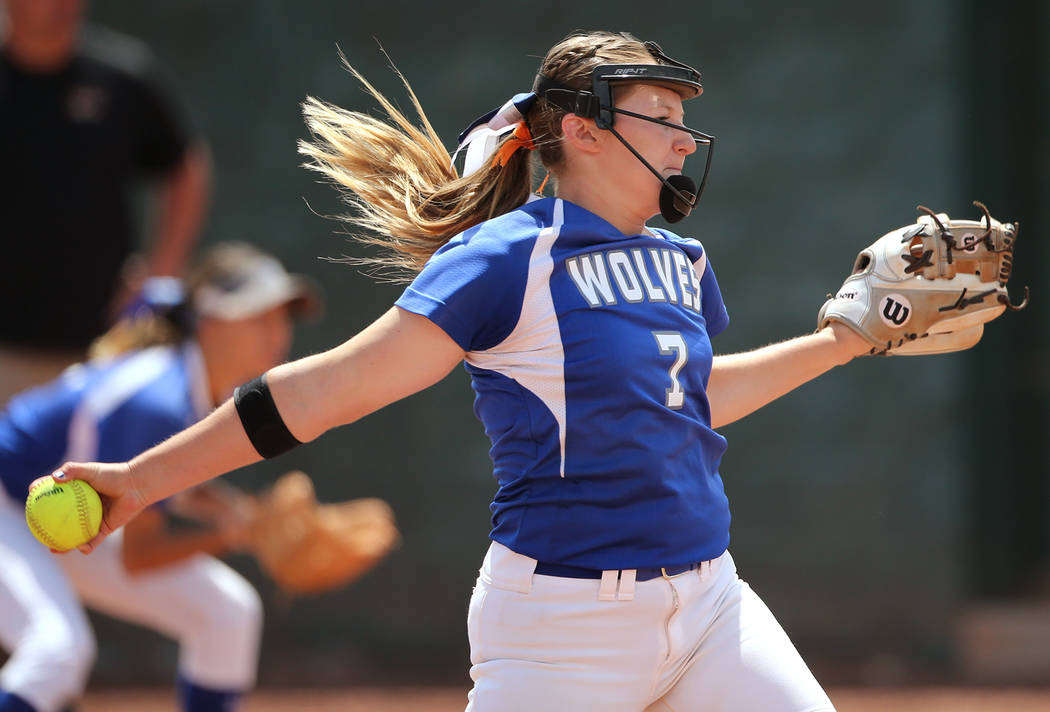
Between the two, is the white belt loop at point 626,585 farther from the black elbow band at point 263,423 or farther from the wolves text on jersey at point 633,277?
the black elbow band at point 263,423

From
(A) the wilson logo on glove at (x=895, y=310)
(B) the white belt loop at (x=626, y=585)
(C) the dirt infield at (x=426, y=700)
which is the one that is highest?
(A) the wilson logo on glove at (x=895, y=310)

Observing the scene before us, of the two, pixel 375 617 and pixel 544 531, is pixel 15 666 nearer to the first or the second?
pixel 544 531

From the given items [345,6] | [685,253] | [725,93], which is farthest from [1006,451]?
[685,253]

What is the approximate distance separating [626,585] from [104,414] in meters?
2.32

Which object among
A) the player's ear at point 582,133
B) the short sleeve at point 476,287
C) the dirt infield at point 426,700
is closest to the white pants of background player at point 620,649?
the short sleeve at point 476,287

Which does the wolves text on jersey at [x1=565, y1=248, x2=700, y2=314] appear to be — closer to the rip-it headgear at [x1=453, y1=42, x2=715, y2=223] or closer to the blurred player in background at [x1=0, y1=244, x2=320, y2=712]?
the rip-it headgear at [x1=453, y1=42, x2=715, y2=223]

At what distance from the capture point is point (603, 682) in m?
2.32

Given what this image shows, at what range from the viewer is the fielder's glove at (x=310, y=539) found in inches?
171

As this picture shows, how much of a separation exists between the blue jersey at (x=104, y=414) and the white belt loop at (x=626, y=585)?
6.93 feet

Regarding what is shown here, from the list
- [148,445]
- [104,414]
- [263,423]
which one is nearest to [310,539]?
[148,445]

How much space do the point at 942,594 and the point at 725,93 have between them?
8.64 ft

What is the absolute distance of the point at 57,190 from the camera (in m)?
5.17

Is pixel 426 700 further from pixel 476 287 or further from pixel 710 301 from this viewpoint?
pixel 476 287

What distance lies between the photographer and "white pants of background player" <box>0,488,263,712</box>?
12.8ft
